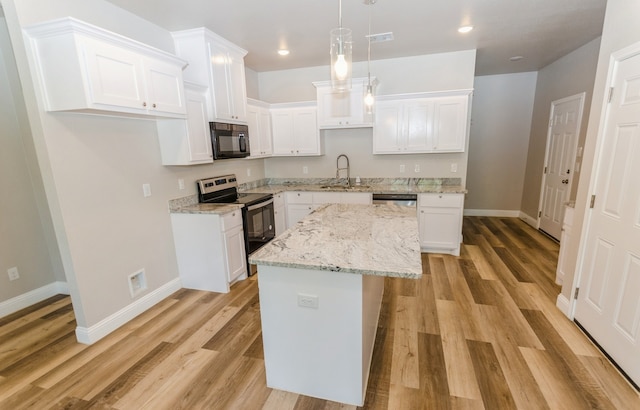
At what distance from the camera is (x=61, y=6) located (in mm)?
2102

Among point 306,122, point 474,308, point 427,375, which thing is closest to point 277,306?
point 427,375

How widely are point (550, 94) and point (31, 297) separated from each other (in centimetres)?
761

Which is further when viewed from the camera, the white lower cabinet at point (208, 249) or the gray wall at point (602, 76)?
the white lower cabinet at point (208, 249)

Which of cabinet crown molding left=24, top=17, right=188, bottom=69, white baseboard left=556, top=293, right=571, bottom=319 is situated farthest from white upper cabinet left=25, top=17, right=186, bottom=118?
white baseboard left=556, top=293, right=571, bottom=319

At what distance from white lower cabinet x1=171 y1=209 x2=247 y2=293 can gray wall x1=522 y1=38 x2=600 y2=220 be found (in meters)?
4.76

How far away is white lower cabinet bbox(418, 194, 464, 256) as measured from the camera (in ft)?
12.8

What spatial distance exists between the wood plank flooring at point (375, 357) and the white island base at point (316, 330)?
0.38ft

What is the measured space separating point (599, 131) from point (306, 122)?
132 inches

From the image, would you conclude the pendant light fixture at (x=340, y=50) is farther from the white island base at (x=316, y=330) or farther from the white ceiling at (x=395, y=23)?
the white island base at (x=316, y=330)

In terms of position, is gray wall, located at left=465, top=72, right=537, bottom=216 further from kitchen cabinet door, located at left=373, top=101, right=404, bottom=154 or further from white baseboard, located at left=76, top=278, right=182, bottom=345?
white baseboard, located at left=76, top=278, right=182, bottom=345

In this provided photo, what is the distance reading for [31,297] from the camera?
299cm

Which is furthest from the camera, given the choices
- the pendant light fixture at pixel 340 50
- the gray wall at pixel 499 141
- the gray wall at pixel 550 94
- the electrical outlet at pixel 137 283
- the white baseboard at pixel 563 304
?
the gray wall at pixel 499 141

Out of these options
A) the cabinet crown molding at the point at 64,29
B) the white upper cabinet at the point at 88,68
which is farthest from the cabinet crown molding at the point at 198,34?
the cabinet crown molding at the point at 64,29

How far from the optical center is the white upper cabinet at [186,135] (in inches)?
114
